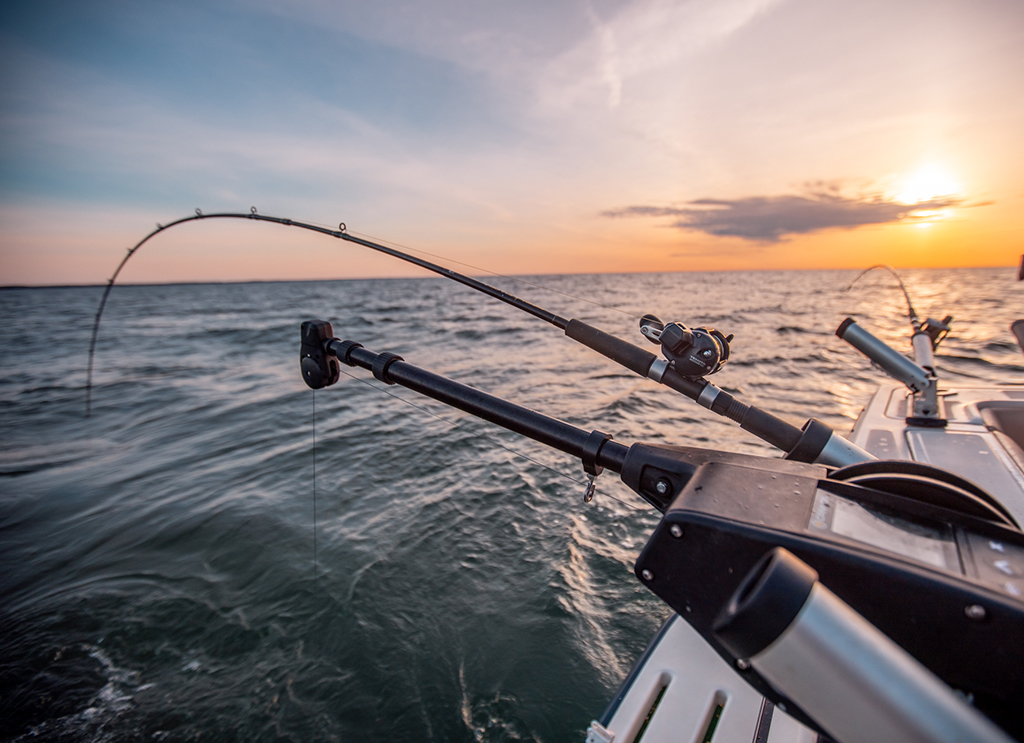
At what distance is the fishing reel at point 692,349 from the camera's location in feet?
6.15

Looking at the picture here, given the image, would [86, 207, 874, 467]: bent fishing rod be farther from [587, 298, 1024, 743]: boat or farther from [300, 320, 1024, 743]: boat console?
[300, 320, 1024, 743]: boat console

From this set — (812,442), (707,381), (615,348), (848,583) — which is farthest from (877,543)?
(615,348)

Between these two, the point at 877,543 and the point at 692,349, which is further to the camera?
the point at 692,349

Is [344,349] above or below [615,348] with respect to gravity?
below

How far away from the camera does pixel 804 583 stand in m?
0.65

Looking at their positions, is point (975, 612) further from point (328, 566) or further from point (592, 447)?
point (328, 566)

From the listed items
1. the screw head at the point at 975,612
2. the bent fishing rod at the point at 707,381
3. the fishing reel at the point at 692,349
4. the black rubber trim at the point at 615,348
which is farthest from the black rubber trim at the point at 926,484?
the black rubber trim at the point at 615,348

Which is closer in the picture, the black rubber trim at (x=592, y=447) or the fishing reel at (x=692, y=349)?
the black rubber trim at (x=592, y=447)

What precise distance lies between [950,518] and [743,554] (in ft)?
1.49

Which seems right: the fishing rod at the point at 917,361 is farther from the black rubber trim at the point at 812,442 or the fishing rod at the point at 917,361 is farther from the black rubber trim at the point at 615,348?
the black rubber trim at the point at 615,348

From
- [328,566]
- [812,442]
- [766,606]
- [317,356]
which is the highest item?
[766,606]

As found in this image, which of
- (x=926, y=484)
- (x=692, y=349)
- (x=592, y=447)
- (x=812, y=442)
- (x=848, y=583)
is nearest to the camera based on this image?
(x=848, y=583)

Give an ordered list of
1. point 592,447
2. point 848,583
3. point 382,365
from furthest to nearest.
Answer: point 382,365 < point 592,447 < point 848,583

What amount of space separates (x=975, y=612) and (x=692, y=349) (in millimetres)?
1246
